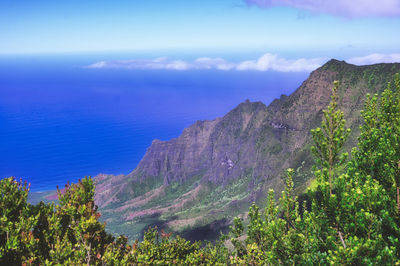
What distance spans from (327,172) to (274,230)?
5.05 meters

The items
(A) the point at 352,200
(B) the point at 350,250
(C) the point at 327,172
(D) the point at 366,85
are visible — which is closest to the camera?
(B) the point at 350,250

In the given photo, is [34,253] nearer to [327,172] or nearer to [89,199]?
[89,199]

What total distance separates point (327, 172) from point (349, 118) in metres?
183

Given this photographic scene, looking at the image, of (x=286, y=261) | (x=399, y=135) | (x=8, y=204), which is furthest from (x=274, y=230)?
(x=8, y=204)

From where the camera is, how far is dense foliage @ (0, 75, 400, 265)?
45.5 ft

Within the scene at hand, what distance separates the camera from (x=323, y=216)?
1555 centimetres

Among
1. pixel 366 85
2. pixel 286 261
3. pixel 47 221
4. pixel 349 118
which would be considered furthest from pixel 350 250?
pixel 366 85

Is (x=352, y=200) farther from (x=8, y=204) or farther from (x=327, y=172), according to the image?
(x=8, y=204)

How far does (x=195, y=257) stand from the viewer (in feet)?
116

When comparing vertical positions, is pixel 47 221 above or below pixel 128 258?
above

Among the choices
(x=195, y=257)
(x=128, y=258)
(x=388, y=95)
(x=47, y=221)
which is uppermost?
(x=388, y=95)

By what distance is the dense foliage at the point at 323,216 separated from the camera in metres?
13.9

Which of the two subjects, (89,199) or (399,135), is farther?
(89,199)

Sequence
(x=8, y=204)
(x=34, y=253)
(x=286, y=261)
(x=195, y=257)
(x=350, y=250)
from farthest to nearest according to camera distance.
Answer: (x=195, y=257)
(x=8, y=204)
(x=34, y=253)
(x=286, y=261)
(x=350, y=250)
